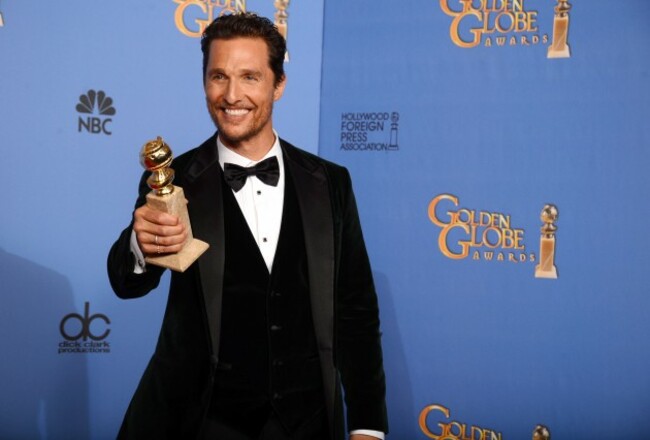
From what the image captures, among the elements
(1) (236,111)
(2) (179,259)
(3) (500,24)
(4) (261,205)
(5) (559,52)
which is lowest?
(2) (179,259)

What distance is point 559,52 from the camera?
2807 millimetres

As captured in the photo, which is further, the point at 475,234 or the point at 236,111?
the point at 475,234

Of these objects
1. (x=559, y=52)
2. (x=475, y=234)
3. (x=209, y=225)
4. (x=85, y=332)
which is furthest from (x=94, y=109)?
(x=559, y=52)

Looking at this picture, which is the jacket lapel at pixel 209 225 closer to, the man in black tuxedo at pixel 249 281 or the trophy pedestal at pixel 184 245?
the man in black tuxedo at pixel 249 281

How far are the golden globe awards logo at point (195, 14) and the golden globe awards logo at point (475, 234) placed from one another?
1.26m

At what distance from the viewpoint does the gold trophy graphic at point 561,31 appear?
2.79 meters

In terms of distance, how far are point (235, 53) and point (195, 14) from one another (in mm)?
1286

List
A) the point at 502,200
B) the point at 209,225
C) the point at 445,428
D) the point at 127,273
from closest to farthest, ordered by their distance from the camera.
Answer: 1. the point at 127,273
2. the point at 209,225
3. the point at 502,200
4. the point at 445,428

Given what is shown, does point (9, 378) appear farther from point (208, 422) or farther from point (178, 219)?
point (178, 219)

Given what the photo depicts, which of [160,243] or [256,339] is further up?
[160,243]

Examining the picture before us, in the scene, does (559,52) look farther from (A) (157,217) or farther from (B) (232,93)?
(A) (157,217)

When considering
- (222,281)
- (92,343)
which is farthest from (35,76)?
(222,281)

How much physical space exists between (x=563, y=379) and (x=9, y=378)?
7.39ft

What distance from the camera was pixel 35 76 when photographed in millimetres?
2705
